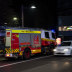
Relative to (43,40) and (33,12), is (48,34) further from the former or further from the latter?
(33,12)

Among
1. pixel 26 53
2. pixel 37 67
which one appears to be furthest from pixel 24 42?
pixel 37 67

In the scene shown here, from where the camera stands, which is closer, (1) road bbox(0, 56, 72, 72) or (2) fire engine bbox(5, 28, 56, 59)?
(1) road bbox(0, 56, 72, 72)

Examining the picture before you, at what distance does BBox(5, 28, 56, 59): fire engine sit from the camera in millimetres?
14102

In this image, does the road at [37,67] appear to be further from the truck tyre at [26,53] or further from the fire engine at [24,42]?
the truck tyre at [26,53]

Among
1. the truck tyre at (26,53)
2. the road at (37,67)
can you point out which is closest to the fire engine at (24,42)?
the truck tyre at (26,53)

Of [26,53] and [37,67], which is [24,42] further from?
[37,67]

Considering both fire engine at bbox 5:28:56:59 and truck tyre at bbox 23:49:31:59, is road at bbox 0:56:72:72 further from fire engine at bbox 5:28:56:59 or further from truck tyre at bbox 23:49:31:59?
truck tyre at bbox 23:49:31:59

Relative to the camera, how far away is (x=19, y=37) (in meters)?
14.7

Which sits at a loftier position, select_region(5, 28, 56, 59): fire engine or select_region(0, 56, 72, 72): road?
select_region(5, 28, 56, 59): fire engine

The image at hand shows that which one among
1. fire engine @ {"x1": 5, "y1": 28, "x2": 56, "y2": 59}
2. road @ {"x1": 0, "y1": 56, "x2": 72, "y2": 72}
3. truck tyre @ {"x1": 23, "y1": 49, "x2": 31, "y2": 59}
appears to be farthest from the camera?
truck tyre @ {"x1": 23, "y1": 49, "x2": 31, "y2": 59}

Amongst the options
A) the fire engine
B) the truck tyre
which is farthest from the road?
the truck tyre

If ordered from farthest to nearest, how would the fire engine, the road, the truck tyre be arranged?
the truck tyre
the fire engine
the road

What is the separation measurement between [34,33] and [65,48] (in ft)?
10.4

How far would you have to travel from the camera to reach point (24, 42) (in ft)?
49.5
